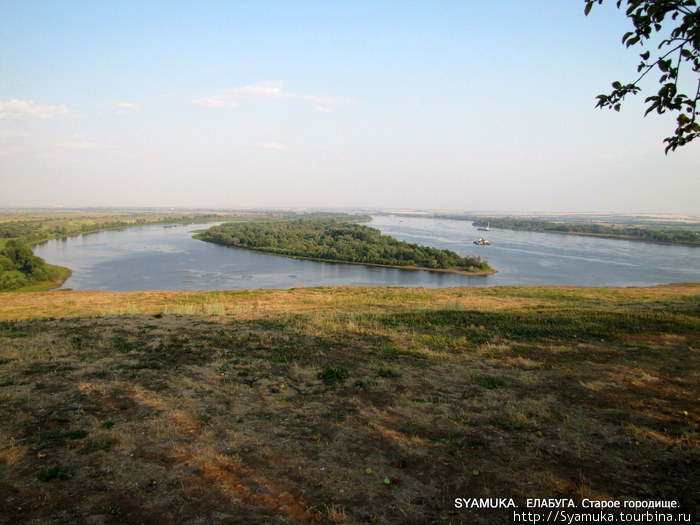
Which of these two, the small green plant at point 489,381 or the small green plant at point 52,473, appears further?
the small green plant at point 489,381

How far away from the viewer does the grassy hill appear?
3.66 metres

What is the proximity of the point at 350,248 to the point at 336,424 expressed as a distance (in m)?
75.8

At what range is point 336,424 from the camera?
5.14 m

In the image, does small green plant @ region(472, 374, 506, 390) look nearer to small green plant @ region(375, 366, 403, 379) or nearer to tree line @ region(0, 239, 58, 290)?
small green plant @ region(375, 366, 403, 379)

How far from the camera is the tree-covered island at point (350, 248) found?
65.8 m

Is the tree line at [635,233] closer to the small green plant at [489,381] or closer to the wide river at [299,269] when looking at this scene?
the wide river at [299,269]

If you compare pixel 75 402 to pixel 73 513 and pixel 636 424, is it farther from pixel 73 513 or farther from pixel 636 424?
pixel 636 424

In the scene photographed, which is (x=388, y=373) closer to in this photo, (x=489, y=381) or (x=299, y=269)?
(x=489, y=381)

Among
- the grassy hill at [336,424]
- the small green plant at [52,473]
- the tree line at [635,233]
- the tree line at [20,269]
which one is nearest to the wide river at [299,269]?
the tree line at [20,269]

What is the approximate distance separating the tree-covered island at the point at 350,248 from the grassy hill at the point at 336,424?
53.5 m

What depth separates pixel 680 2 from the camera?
3.62 m

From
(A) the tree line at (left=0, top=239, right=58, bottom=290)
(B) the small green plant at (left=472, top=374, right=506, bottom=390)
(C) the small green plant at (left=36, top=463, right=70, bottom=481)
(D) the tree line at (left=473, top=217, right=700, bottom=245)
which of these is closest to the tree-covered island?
(A) the tree line at (left=0, top=239, right=58, bottom=290)

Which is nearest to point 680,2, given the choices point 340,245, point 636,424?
point 636,424

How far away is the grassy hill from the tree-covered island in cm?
5351
